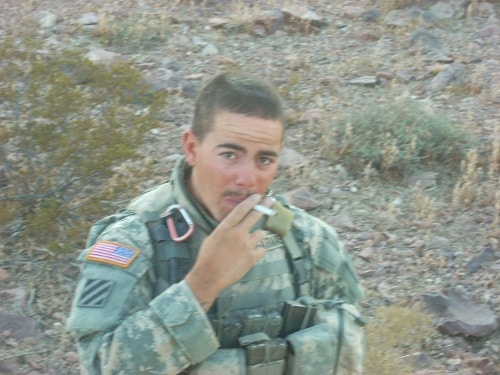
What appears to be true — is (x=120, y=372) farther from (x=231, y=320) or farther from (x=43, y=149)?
(x=43, y=149)

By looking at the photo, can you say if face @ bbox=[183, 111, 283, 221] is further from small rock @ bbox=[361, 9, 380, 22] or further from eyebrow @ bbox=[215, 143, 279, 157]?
small rock @ bbox=[361, 9, 380, 22]

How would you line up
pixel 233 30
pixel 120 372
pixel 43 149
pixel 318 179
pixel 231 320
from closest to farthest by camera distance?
pixel 120 372
pixel 231 320
pixel 43 149
pixel 318 179
pixel 233 30

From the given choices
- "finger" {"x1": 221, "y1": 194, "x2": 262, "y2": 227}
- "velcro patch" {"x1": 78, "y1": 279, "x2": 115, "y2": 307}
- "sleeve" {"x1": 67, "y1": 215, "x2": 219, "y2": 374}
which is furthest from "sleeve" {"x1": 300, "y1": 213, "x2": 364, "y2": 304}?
"velcro patch" {"x1": 78, "y1": 279, "x2": 115, "y2": 307}

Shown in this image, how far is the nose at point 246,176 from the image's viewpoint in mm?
2291

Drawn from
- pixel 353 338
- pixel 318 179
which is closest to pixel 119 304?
pixel 353 338

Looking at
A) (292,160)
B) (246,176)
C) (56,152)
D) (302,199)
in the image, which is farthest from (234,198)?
(292,160)

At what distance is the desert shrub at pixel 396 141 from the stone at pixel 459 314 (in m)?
1.17

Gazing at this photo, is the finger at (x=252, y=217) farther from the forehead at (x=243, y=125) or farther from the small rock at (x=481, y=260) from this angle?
the small rock at (x=481, y=260)

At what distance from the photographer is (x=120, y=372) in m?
2.08

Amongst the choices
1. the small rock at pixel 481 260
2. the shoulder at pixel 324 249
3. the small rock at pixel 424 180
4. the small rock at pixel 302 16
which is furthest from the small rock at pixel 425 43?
the shoulder at pixel 324 249

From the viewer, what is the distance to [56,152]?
4.88 metres

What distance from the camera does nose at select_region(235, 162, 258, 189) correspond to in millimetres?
2291

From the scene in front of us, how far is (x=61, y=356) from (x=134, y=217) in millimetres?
2057

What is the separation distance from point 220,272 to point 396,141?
11.5 ft
